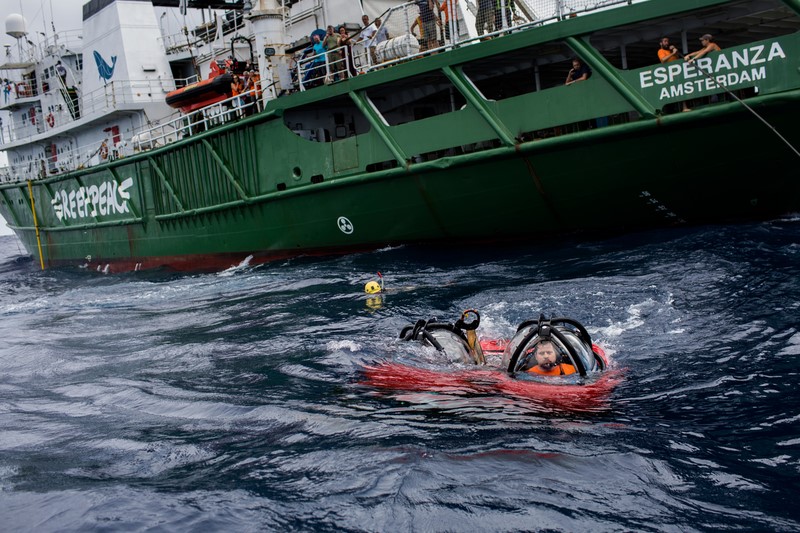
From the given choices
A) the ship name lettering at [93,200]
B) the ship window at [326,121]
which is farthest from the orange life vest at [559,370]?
the ship name lettering at [93,200]

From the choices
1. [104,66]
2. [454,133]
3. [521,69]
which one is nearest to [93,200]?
[104,66]

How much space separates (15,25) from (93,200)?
912 cm

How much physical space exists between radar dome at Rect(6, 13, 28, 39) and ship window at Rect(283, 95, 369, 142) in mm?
16208

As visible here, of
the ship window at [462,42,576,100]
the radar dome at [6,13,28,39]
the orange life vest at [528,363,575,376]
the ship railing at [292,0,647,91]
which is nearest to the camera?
the orange life vest at [528,363,575,376]

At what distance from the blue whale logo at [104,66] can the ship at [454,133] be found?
2.34 ft

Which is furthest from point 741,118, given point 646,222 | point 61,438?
point 61,438

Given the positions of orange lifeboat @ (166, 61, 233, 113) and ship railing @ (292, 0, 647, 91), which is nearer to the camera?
ship railing @ (292, 0, 647, 91)

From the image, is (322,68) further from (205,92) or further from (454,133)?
(205,92)

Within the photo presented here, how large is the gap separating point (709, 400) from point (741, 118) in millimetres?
6551

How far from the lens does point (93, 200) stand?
879 inches

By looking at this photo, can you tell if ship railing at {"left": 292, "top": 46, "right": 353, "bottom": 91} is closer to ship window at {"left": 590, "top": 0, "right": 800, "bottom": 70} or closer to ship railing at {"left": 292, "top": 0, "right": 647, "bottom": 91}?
ship railing at {"left": 292, "top": 0, "right": 647, "bottom": 91}

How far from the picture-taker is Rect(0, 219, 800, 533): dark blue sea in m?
4.37

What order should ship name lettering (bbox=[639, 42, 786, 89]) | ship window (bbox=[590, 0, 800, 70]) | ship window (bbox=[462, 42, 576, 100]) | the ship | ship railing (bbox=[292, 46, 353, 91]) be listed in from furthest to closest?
ship railing (bbox=[292, 46, 353, 91])
ship window (bbox=[462, 42, 576, 100])
ship window (bbox=[590, 0, 800, 70])
the ship
ship name lettering (bbox=[639, 42, 786, 89])

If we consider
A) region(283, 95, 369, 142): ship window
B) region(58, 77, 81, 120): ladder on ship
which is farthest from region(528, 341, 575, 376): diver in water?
region(58, 77, 81, 120): ladder on ship
